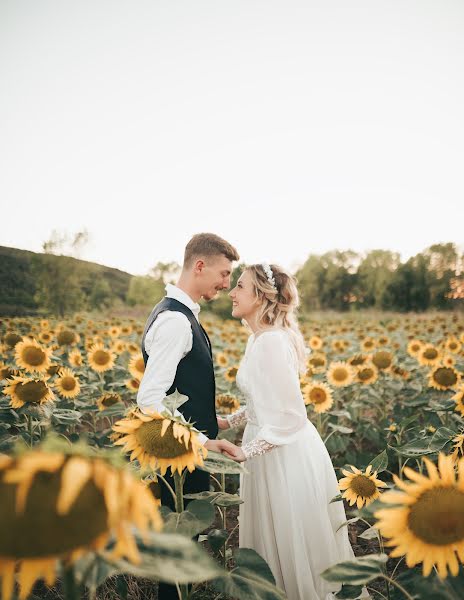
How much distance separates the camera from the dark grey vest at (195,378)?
253 cm

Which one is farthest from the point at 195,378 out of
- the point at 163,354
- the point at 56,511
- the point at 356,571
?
the point at 56,511

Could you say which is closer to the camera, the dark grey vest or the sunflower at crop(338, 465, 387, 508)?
the sunflower at crop(338, 465, 387, 508)

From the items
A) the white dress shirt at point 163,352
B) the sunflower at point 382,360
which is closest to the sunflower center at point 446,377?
the sunflower at point 382,360

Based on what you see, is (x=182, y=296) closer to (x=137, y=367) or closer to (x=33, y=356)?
(x=137, y=367)

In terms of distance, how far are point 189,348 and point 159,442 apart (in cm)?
105

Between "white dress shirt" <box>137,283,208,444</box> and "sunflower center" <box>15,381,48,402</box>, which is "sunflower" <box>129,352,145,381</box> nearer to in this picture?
"sunflower center" <box>15,381,48,402</box>

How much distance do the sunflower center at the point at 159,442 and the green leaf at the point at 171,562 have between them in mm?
630

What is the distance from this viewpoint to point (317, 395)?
4293mm

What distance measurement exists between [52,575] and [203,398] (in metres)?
1.88

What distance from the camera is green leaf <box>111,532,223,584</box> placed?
761mm

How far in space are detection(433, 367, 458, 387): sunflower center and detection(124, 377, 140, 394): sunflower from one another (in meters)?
3.17

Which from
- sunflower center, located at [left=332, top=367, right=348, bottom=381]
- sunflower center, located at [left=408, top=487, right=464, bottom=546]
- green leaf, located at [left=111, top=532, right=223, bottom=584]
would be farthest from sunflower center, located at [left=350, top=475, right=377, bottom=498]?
sunflower center, located at [left=332, top=367, right=348, bottom=381]

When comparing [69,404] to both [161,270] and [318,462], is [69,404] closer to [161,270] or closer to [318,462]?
[318,462]

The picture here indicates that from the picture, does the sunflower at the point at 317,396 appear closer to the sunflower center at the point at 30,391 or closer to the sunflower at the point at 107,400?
the sunflower at the point at 107,400
